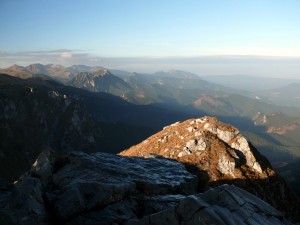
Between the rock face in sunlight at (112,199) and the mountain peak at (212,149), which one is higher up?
the rock face in sunlight at (112,199)

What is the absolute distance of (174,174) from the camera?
33.8m

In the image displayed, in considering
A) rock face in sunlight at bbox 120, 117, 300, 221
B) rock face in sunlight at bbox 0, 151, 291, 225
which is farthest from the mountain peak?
rock face in sunlight at bbox 0, 151, 291, 225

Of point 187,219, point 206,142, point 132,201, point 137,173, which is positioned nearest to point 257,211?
point 187,219

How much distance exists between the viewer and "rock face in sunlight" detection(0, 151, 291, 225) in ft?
61.4

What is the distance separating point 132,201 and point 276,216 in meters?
10.4

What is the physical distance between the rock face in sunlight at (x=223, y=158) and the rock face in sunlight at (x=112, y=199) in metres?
22.2

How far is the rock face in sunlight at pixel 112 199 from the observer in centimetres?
1871

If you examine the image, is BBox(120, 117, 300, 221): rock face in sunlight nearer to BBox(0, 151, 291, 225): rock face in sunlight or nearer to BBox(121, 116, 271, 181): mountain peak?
BBox(121, 116, 271, 181): mountain peak

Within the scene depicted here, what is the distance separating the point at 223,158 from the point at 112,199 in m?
35.8

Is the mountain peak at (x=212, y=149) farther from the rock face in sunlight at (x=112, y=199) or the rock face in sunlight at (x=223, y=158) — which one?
the rock face in sunlight at (x=112, y=199)

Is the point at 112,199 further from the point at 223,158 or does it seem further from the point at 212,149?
the point at 212,149

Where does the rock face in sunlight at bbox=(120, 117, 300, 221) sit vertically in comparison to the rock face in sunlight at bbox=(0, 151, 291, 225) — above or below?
below

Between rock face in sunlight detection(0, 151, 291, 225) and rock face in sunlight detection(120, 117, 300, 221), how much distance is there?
2222 cm

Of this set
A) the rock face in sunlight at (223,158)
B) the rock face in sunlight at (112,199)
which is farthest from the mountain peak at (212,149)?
the rock face in sunlight at (112,199)
